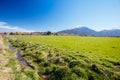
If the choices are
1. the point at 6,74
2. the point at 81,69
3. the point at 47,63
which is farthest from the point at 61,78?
the point at 6,74

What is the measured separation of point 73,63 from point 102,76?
4634 mm

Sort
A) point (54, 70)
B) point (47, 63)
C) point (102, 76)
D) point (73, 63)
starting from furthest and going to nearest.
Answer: point (47, 63), point (73, 63), point (54, 70), point (102, 76)

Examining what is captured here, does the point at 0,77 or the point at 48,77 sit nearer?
the point at 0,77

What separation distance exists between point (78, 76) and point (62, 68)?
2313 millimetres

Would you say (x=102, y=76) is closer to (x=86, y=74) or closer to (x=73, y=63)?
(x=86, y=74)

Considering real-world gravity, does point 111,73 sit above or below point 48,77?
above

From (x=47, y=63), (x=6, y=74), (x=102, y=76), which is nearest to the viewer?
(x=102, y=76)

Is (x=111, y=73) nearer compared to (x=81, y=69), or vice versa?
(x=111, y=73)

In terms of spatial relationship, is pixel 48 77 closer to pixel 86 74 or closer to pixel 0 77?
pixel 86 74

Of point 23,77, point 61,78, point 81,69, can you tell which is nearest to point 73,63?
point 81,69

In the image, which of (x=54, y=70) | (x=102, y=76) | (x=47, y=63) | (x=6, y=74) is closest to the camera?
(x=102, y=76)

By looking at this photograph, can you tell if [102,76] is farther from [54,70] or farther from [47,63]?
[47,63]

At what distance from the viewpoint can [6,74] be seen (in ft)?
45.3

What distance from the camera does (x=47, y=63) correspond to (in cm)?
1750
